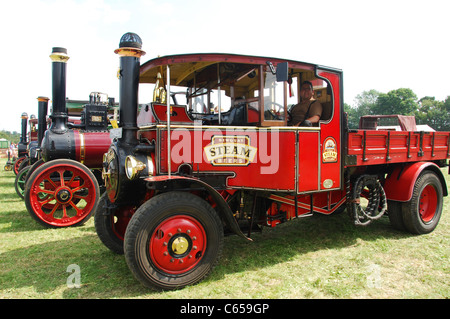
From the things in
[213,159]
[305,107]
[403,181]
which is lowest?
[403,181]

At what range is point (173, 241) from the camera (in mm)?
3178

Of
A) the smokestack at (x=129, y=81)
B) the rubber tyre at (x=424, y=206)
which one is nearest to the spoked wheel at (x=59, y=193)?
the smokestack at (x=129, y=81)

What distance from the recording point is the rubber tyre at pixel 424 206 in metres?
4.97

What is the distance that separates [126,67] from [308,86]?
7.59ft

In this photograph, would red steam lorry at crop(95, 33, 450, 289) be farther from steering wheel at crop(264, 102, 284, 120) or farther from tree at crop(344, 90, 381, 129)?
tree at crop(344, 90, 381, 129)

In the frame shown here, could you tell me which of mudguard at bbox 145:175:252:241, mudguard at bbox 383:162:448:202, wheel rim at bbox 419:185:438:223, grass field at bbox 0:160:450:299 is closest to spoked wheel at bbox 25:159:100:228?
grass field at bbox 0:160:450:299

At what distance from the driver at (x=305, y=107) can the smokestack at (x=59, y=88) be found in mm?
4501

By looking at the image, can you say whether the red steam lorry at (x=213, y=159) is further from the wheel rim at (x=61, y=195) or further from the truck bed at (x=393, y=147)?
the wheel rim at (x=61, y=195)

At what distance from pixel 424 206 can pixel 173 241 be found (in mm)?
4241

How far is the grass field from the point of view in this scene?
126 inches

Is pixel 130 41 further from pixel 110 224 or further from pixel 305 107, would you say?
pixel 305 107

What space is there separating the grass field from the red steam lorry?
0.35m

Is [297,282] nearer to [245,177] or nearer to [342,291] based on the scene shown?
[342,291]

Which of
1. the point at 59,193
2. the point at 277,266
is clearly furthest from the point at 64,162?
the point at 277,266
